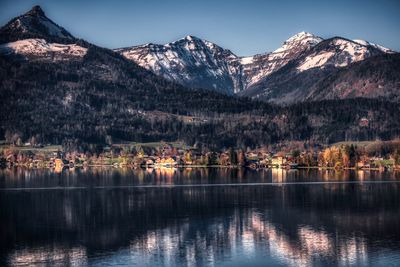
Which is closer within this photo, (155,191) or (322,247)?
(322,247)

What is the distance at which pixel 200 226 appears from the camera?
9156 cm

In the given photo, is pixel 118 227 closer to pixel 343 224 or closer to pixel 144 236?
pixel 144 236

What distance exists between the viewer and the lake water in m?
71.2

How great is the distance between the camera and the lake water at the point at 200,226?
2803 inches

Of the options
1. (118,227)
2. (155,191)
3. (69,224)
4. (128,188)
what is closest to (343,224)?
(118,227)

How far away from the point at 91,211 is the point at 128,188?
3954 cm

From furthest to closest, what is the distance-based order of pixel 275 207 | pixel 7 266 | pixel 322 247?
pixel 275 207 → pixel 322 247 → pixel 7 266

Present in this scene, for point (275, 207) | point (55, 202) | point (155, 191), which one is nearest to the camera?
point (275, 207)

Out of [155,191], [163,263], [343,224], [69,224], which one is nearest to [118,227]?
[69,224]

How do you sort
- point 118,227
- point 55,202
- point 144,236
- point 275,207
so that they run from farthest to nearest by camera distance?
point 55,202 → point 275,207 → point 118,227 → point 144,236

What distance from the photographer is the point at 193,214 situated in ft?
341

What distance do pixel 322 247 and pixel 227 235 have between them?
44.3 ft

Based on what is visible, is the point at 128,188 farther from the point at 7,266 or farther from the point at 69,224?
the point at 7,266

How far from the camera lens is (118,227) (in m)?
91.2
